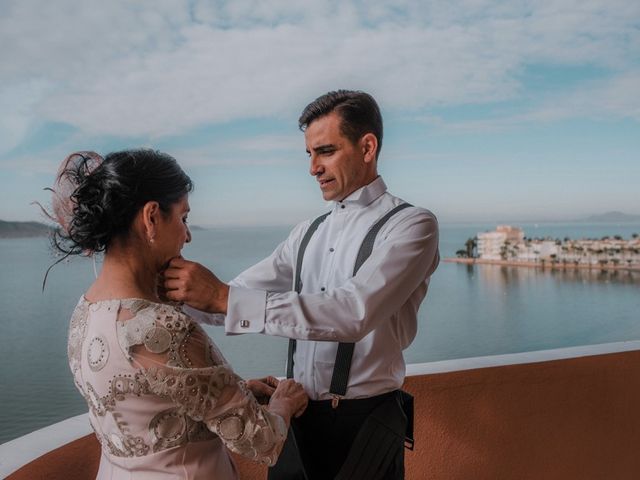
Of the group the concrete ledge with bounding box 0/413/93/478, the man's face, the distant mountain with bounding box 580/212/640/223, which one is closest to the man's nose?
the man's face

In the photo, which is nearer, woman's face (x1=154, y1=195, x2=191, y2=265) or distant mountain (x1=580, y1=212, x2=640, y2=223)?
woman's face (x1=154, y1=195, x2=191, y2=265)

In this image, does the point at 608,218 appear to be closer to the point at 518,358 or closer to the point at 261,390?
the point at 518,358

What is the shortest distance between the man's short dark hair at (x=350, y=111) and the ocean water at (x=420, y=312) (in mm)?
357

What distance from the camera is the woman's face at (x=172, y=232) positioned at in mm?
1089

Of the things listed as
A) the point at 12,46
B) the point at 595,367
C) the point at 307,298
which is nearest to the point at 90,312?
the point at 307,298

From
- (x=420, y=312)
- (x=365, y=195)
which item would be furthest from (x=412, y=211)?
(x=420, y=312)

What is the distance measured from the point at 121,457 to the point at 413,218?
738mm

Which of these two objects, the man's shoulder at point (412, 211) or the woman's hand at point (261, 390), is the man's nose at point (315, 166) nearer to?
the man's shoulder at point (412, 211)

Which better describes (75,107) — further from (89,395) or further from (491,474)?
(89,395)

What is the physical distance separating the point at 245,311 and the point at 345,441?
1.46 ft

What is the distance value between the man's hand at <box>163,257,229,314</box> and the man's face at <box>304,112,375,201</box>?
0.47 m

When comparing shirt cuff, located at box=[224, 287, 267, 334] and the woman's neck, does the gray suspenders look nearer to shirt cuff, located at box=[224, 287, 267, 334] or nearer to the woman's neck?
shirt cuff, located at box=[224, 287, 267, 334]

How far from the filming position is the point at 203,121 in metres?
10.8

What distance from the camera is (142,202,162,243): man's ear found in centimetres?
106
